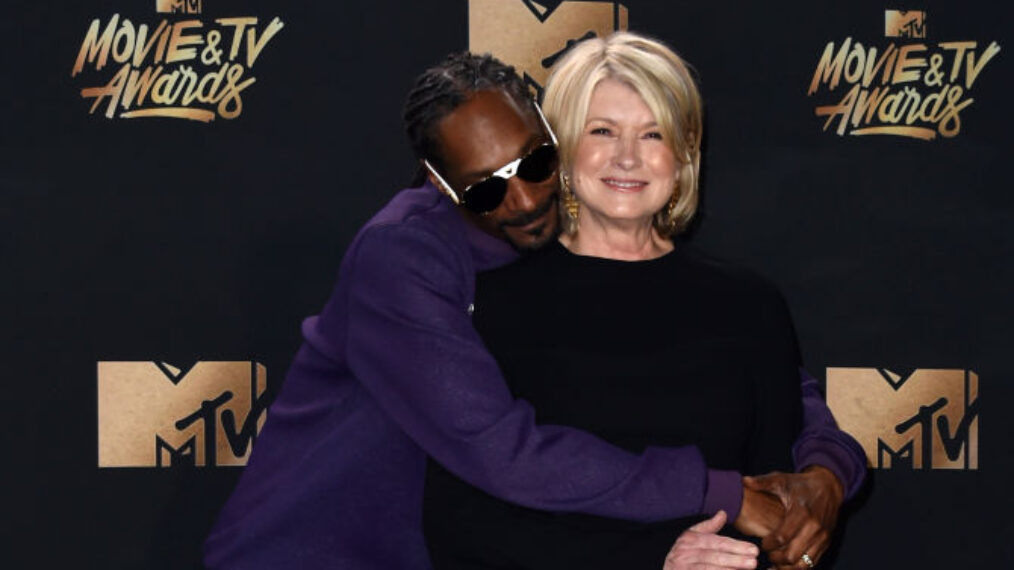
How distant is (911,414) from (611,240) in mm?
1148

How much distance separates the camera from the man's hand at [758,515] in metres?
1.68

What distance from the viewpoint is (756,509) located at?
169cm

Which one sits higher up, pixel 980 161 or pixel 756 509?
pixel 980 161

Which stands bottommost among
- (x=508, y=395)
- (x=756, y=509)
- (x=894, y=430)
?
(x=894, y=430)

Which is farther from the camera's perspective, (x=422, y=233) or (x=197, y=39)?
(x=197, y=39)

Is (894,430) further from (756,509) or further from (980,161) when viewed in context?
(756,509)

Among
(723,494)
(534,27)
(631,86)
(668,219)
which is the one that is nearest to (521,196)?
(631,86)

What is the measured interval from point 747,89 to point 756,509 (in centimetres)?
118

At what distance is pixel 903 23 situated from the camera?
257 cm

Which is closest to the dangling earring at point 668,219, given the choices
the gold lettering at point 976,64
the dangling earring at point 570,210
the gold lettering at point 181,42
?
the dangling earring at point 570,210

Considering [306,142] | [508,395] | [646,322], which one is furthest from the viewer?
[306,142]

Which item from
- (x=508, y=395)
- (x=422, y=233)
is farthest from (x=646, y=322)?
(x=422, y=233)

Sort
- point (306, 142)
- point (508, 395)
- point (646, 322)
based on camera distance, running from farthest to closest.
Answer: point (306, 142) → point (646, 322) → point (508, 395)

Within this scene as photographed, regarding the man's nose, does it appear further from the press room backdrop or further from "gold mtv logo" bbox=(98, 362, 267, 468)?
"gold mtv logo" bbox=(98, 362, 267, 468)
